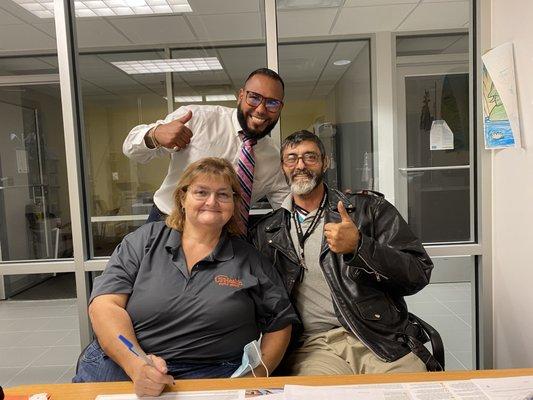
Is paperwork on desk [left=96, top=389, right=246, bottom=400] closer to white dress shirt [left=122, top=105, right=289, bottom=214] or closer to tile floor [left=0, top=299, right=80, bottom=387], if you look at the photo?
white dress shirt [left=122, top=105, right=289, bottom=214]

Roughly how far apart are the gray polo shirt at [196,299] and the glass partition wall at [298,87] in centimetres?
133

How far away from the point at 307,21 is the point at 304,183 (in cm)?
223

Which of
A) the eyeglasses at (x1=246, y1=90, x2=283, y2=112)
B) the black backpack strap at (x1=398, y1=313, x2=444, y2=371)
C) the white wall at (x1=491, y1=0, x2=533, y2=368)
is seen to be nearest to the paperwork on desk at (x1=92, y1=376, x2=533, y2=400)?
the black backpack strap at (x1=398, y1=313, x2=444, y2=371)

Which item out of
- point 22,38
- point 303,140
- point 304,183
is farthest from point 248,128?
point 22,38

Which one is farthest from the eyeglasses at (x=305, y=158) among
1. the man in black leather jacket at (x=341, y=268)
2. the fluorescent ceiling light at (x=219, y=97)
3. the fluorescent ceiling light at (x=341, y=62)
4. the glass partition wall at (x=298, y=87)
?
the fluorescent ceiling light at (x=341, y=62)

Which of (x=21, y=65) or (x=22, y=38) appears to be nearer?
(x=22, y=38)

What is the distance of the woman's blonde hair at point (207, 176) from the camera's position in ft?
5.72

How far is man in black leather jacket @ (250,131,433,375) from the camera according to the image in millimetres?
1719

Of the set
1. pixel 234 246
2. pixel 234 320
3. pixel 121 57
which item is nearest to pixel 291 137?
pixel 234 246

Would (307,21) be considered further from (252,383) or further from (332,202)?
(252,383)

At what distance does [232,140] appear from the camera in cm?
221

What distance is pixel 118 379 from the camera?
4.99 ft

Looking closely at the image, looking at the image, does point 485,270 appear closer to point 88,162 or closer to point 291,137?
point 291,137

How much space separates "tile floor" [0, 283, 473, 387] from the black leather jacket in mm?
1481
